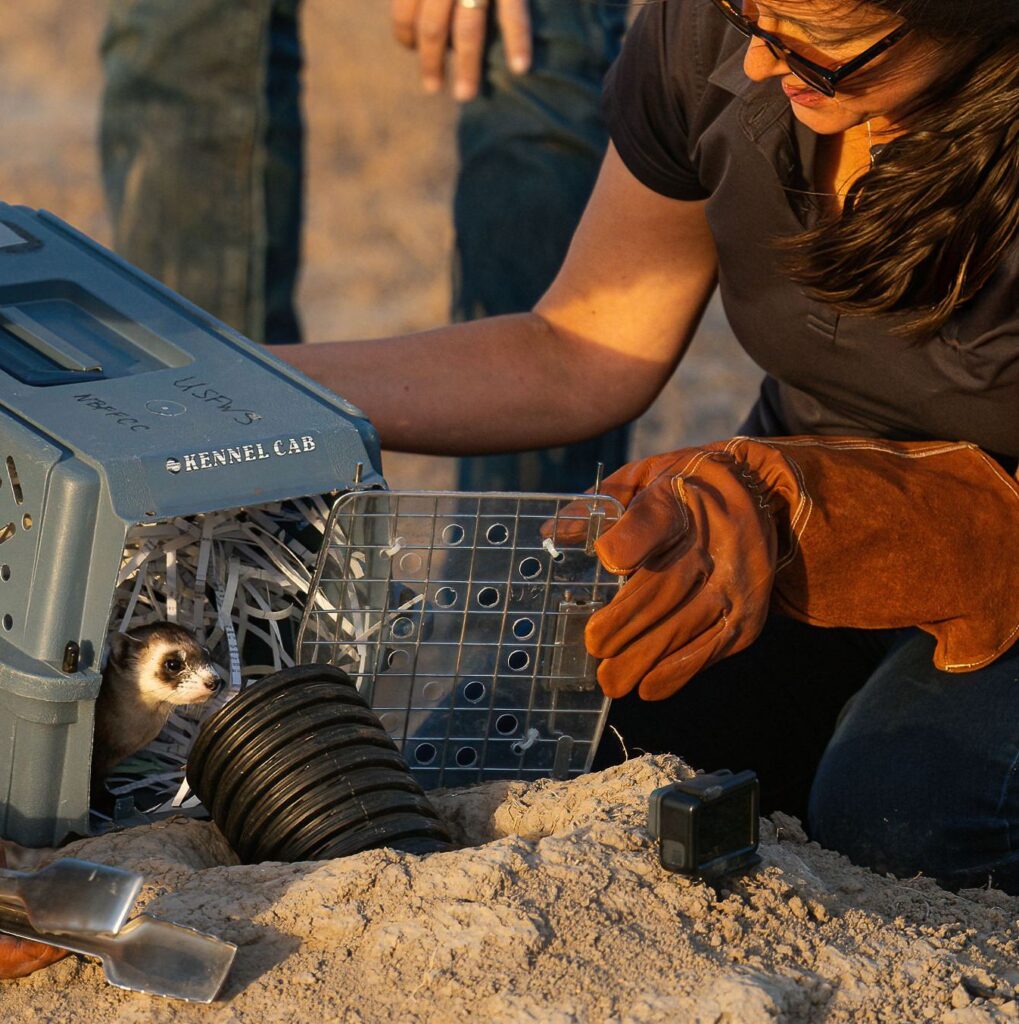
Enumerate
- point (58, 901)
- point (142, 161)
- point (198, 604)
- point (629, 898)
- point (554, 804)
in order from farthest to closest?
point (142, 161)
point (198, 604)
point (554, 804)
point (629, 898)
point (58, 901)

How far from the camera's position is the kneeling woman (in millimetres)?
1772

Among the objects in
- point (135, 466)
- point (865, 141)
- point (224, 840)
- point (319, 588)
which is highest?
point (865, 141)

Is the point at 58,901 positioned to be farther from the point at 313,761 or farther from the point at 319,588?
the point at 319,588

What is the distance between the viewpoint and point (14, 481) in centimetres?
163

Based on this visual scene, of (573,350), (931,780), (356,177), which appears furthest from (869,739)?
(356,177)

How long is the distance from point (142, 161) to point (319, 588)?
1700 mm

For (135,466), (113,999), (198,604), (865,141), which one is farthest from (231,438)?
(865,141)

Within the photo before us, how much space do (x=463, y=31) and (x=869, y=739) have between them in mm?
1493

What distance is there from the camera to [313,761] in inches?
64.9

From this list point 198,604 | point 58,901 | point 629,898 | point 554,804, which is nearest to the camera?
point 58,901

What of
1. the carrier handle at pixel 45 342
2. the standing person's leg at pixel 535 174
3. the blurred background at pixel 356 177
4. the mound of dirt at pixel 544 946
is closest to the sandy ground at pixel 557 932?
the mound of dirt at pixel 544 946

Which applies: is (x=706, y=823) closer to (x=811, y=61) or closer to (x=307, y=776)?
(x=307, y=776)

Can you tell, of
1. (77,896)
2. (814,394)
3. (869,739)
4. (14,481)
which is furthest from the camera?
(814,394)

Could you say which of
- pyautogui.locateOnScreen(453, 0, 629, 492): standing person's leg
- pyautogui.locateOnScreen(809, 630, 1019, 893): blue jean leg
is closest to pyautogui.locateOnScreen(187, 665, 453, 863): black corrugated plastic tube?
pyautogui.locateOnScreen(809, 630, 1019, 893): blue jean leg
